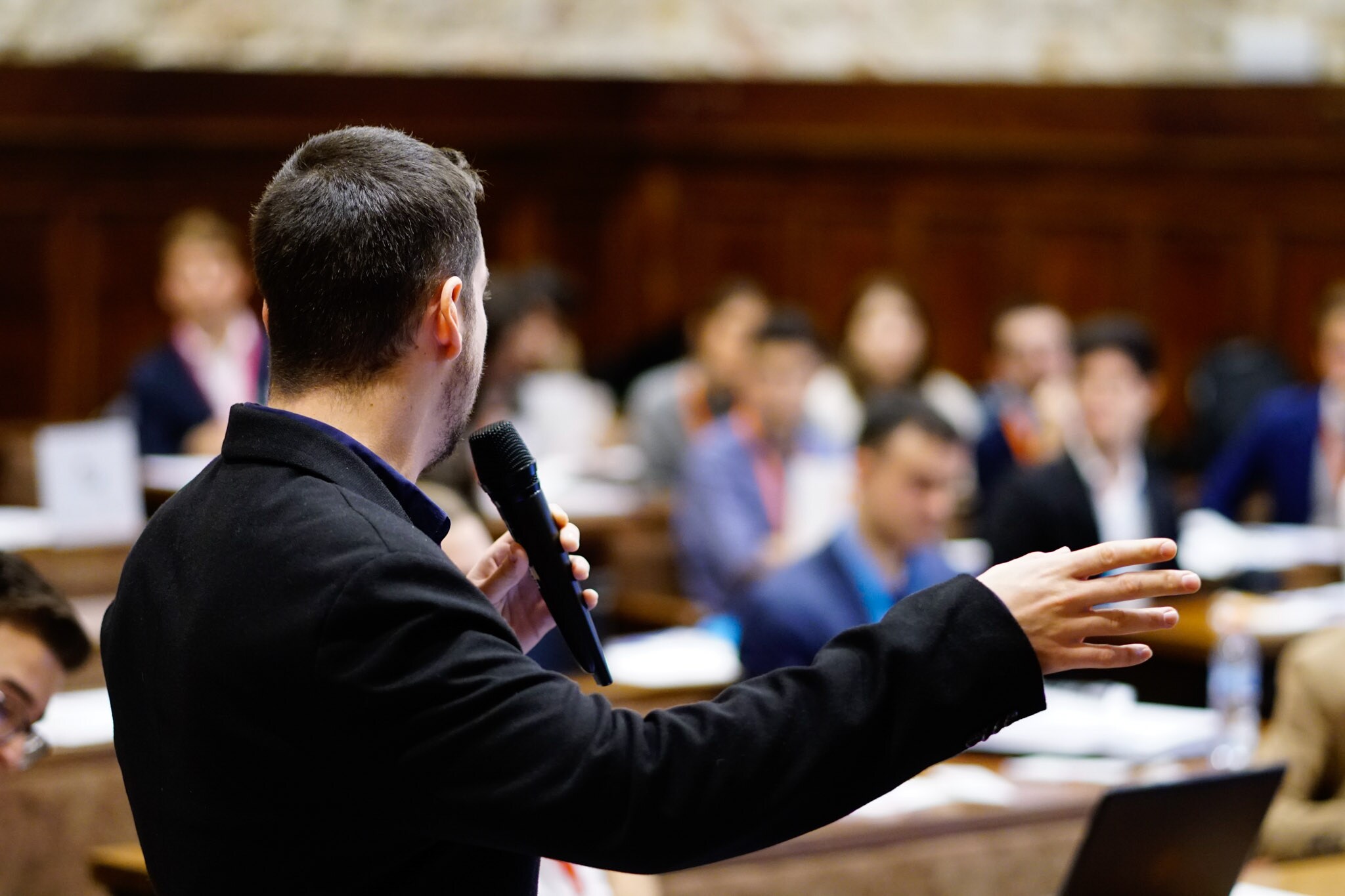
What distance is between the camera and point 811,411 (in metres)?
6.39

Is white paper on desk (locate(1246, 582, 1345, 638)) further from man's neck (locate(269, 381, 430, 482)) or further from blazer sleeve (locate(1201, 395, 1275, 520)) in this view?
man's neck (locate(269, 381, 430, 482))

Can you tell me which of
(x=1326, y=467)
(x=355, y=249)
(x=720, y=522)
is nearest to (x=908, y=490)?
(x=720, y=522)

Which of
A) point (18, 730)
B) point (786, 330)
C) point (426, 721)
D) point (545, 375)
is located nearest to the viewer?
point (426, 721)

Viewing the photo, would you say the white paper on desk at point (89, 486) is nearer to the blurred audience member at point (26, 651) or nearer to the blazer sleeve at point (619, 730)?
the blurred audience member at point (26, 651)

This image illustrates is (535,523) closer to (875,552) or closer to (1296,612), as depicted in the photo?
(875,552)

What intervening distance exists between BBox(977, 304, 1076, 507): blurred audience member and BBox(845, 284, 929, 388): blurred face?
389mm

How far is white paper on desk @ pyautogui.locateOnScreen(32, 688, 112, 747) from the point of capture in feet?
9.42

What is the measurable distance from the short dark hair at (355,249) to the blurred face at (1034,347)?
5510 mm

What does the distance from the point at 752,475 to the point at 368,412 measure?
4.14m

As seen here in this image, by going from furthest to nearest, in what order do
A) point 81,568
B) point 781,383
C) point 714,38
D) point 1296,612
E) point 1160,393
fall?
point 714,38 < point 1160,393 < point 781,383 < point 1296,612 < point 81,568

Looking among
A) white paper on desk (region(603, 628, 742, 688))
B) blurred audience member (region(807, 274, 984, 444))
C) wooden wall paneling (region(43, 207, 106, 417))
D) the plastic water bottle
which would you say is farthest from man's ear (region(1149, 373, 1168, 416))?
wooden wall paneling (region(43, 207, 106, 417))

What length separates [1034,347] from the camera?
6.50 meters

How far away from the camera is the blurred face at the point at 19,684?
169cm

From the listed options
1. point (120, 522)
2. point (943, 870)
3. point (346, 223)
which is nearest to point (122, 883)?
point (943, 870)
